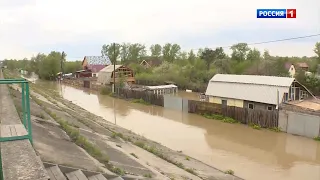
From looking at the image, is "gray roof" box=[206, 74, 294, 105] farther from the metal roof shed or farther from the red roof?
the red roof

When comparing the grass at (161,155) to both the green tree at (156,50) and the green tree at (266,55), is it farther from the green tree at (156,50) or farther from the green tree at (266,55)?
the green tree at (156,50)

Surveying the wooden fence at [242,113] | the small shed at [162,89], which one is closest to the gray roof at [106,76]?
the small shed at [162,89]

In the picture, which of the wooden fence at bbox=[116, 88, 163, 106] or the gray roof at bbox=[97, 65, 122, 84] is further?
the gray roof at bbox=[97, 65, 122, 84]

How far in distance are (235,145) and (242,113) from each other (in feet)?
15.3

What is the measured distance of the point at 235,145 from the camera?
15.5 m

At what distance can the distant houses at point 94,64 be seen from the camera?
63.0 metres

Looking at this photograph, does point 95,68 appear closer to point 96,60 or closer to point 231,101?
point 96,60

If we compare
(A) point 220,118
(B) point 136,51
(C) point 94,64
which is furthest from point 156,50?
(A) point 220,118

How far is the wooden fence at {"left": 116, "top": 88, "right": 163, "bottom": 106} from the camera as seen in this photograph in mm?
27272

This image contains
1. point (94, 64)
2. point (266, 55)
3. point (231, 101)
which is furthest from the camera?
point (94, 64)

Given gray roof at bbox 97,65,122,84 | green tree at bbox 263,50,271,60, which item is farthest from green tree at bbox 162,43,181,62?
gray roof at bbox 97,65,122,84

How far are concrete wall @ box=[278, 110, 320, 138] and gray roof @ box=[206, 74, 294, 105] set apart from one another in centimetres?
288

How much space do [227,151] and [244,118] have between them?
567cm

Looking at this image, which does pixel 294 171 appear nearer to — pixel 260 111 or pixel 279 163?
pixel 279 163
